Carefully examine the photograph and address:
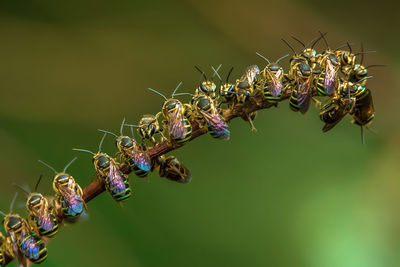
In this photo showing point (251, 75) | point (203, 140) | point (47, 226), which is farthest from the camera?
point (203, 140)

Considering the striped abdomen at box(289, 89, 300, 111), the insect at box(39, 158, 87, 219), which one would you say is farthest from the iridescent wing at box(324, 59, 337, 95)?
the insect at box(39, 158, 87, 219)

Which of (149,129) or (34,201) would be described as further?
(149,129)

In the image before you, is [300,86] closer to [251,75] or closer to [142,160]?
[251,75]

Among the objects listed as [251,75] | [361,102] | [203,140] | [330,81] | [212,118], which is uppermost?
[203,140]

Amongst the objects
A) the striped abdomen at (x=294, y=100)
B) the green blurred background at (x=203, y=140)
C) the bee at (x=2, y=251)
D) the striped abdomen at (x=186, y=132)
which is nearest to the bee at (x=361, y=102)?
the striped abdomen at (x=294, y=100)

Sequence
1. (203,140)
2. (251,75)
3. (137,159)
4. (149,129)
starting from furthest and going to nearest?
1. (203,140)
2. (149,129)
3. (251,75)
4. (137,159)

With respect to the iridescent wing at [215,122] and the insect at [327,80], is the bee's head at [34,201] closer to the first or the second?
the iridescent wing at [215,122]

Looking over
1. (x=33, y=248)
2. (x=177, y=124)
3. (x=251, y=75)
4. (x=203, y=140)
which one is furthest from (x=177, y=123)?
(x=203, y=140)
